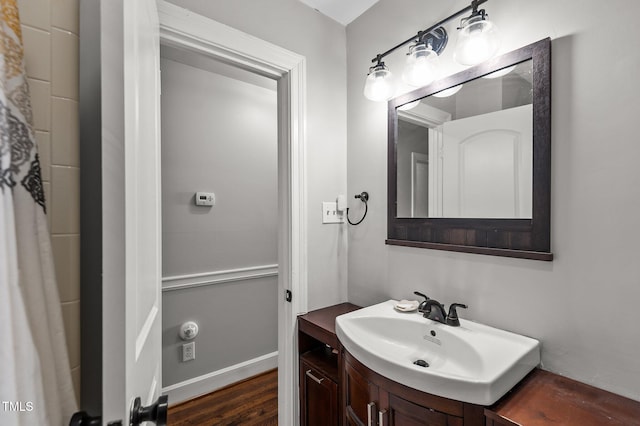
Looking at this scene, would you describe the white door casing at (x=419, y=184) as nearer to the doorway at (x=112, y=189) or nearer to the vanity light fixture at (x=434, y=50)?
the vanity light fixture at (x=434, y=50)

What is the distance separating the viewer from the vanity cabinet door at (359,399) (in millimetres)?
960

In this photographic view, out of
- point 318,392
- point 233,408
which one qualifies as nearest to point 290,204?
point 318,392

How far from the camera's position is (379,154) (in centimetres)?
154

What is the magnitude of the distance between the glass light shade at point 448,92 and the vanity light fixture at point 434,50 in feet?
0.22

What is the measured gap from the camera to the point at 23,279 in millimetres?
446

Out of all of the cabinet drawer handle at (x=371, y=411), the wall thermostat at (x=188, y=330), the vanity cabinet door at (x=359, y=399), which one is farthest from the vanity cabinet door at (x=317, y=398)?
the wall thermostat at (x=188, y=330)

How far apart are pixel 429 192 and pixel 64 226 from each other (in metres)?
1.26

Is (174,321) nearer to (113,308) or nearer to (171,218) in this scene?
(171,218)

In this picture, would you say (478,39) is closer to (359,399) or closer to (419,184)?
(419,184)

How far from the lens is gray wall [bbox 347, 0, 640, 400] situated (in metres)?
0.83

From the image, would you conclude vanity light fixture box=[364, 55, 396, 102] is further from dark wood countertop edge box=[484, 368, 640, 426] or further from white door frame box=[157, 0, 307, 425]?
dark wood countertop edge box=[484, 368, 640, 426]

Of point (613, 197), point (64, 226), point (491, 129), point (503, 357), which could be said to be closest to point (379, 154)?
point (491, 129)

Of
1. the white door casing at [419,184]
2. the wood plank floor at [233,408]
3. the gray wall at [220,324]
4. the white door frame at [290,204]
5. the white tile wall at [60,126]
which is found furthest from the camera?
the gray wall at [220,324]

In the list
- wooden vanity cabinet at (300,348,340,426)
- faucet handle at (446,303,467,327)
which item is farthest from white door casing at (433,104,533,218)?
wooden vanity cabinet at (300,348,340,426)
